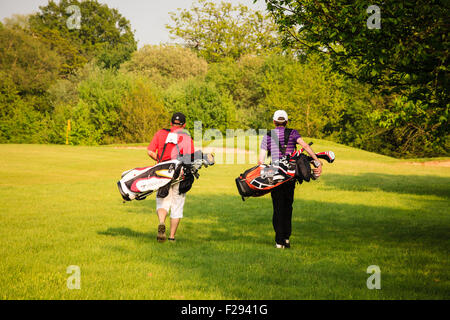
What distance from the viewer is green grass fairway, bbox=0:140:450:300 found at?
5.75m

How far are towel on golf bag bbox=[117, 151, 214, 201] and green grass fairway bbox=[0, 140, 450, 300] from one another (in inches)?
39.8

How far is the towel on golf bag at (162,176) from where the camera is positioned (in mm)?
8391

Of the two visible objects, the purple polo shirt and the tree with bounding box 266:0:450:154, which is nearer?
the tree with bounding box 266:0:450:154

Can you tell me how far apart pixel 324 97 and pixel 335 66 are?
46.5 m

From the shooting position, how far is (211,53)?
263 ft

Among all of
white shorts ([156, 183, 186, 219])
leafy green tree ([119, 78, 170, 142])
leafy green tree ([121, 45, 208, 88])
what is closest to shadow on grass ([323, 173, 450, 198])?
white shorts ([156, 183, 186, 219])

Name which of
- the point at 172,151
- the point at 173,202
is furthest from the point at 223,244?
the point at 172,151

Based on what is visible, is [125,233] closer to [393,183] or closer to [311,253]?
[311,253]

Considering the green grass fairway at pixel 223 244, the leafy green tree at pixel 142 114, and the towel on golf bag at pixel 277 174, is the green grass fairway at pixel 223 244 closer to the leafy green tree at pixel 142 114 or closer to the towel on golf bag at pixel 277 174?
the towel on golf bag at pixel 277 174

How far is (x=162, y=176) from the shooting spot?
27.5ft

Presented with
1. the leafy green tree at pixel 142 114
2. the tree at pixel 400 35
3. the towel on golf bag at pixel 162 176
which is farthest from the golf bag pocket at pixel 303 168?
the leafy green tree at pixel 142 114

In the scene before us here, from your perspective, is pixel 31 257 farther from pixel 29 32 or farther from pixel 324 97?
pixel 29 32

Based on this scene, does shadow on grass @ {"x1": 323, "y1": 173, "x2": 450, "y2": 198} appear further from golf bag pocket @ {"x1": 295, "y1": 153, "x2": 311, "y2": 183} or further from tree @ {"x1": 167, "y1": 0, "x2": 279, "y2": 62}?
tree @ {"x1": 167, "y1": 0, "x2": 279, "y2": 62}

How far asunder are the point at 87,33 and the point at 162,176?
8443 cm
